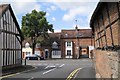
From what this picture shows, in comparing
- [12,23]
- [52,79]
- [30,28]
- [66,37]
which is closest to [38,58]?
[30,28]

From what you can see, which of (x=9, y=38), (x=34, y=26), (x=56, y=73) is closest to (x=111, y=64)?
(x=56, y=73)

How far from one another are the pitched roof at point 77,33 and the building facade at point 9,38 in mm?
40390

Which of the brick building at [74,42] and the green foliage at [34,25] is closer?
the green foliage at [34,25]

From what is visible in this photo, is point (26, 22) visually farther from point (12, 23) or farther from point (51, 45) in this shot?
point (12, 23)

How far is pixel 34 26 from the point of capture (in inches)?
2813

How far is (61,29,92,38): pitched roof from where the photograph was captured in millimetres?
78375

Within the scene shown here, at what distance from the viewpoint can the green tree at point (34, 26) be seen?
71.0 metres

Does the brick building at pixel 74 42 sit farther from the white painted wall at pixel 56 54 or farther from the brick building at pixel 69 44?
the white painted wall at pixel 56 54

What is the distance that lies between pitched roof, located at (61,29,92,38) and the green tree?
8787mm

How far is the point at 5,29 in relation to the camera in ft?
107

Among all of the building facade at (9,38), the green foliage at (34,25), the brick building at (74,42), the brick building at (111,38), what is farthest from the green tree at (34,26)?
the brick building at (111,38)

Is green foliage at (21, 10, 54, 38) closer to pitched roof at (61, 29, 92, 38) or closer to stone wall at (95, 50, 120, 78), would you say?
pitched roof at (61, 29, 92, 38)

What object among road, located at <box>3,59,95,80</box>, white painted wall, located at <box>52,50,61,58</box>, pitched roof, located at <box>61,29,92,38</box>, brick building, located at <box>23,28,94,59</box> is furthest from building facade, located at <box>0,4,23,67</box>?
pitched roof, located at <box>61,29,92,38</box>

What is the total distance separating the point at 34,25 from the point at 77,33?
14804mm
